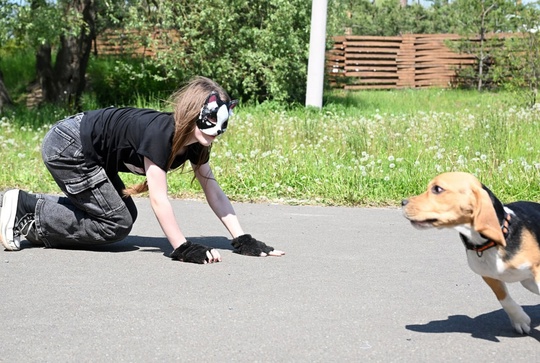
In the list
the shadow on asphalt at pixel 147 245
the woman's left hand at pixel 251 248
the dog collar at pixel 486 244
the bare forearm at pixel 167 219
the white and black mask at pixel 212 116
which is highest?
the white and black mask at pixel 212 116

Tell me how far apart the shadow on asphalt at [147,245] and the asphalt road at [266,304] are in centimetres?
3

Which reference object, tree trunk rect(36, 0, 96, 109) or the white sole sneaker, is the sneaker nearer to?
the white sole sneaker

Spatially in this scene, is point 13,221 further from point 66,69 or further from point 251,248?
point 66,69

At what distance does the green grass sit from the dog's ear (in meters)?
3.85

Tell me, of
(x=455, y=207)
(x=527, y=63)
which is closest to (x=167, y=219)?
(x=455, y=207)

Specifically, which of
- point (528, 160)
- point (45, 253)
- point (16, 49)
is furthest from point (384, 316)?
point (16, 49)

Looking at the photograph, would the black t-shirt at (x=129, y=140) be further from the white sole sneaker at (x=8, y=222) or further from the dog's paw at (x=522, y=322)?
the dog's paw at (x=522, y=322)

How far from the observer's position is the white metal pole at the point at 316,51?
14.8 meters

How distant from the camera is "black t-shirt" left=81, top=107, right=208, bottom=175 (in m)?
6.14

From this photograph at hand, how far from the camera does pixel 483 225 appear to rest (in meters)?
4.30

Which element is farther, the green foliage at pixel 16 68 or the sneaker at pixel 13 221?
the green foliage at pixel 16 68

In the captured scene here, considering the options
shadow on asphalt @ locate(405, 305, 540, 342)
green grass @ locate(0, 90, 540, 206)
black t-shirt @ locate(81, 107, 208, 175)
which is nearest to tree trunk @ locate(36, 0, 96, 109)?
green grass @ locate(0, 90, 540, 206)

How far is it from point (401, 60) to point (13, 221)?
2767cm

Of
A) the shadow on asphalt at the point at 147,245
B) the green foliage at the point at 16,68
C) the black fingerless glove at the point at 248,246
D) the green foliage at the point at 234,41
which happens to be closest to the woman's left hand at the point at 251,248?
the black fingerless glove at the point at 248,246
